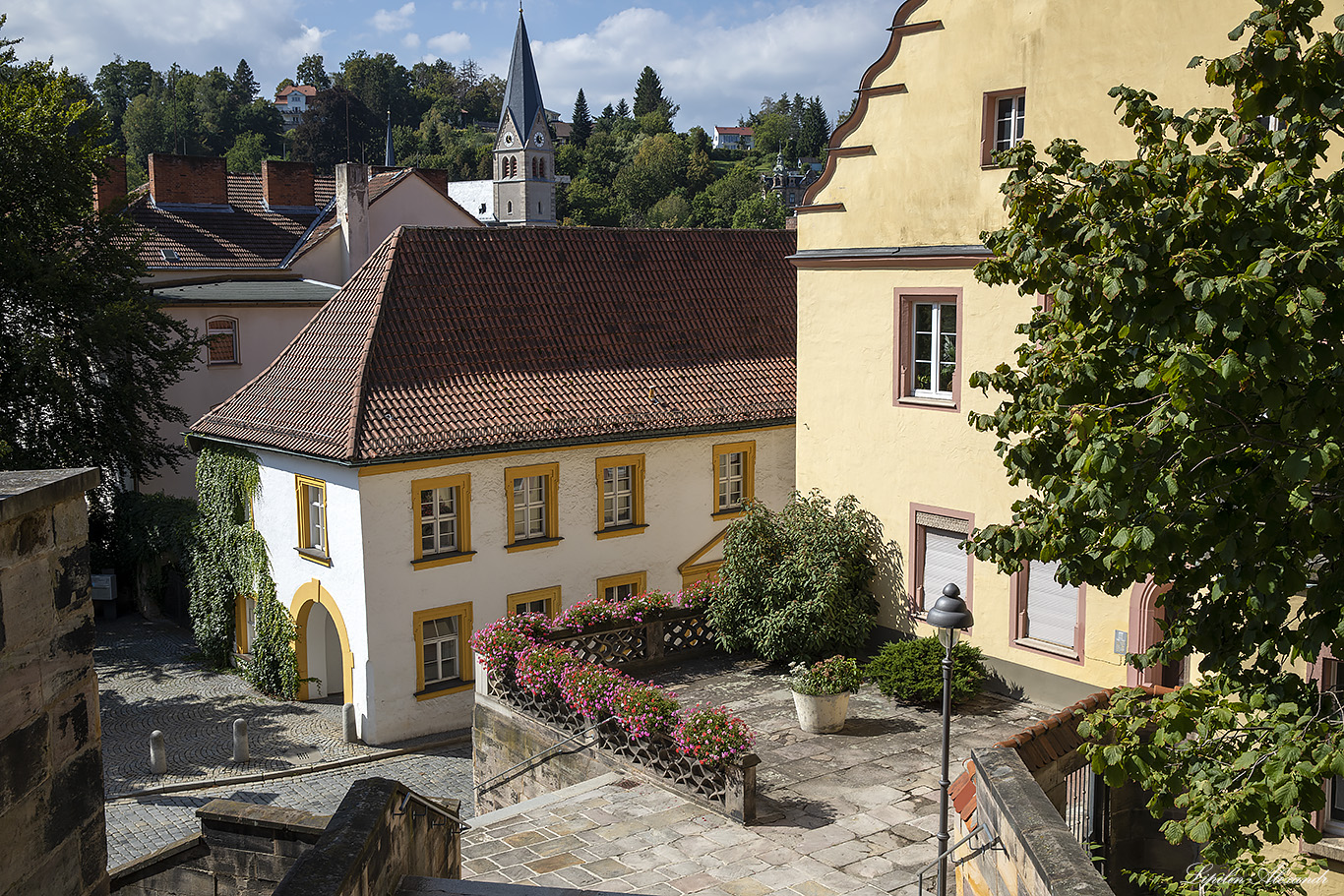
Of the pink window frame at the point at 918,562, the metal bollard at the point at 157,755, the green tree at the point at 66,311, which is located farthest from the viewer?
the green tree at the point at 66,311

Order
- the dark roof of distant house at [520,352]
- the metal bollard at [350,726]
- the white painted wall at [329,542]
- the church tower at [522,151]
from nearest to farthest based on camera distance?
the white painted wall at [329,542], the metal bollard at [350,726], the dark roof of distant house at [520,352], the church tower at [522,151]

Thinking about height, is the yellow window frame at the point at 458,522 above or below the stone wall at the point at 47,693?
below

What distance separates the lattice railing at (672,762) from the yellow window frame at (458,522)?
5105 millimetres

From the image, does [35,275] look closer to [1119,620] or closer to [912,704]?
[912,704]

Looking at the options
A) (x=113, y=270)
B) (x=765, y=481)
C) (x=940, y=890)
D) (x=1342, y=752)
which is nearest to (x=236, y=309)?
(x=113, y=270)

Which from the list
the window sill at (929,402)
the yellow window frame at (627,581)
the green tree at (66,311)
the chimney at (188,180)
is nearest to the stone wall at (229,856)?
the window sill at (929,402)

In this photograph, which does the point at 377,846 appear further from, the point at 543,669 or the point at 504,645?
the point at 504,645

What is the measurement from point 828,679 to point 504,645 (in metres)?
4.78

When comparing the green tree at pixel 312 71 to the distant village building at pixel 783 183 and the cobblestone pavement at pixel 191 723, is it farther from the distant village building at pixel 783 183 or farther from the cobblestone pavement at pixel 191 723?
the cobblestone pavement at pixel 191 723

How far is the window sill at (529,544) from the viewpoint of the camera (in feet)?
71.7

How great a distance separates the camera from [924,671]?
1588 centimetres

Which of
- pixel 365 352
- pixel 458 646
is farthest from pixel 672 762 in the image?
pixel 365 352

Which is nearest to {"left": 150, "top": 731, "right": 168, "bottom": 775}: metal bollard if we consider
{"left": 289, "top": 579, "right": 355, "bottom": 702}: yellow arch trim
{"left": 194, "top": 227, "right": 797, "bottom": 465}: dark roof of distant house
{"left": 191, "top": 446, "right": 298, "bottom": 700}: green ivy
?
{"left": 289, "top": 579, "right": 355, "bottom": 702}: yellow arch trim

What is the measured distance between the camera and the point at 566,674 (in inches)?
609
